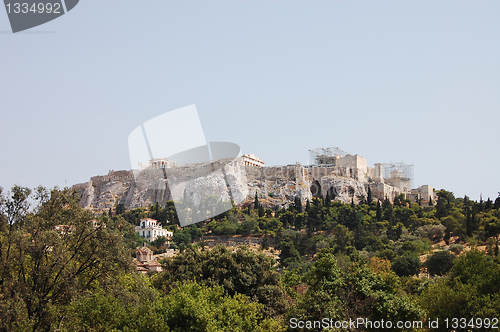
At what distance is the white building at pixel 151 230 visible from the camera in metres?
59.6

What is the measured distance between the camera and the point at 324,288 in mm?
16406

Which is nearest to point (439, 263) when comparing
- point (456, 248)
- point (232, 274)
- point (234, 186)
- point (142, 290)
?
point (456, 248)

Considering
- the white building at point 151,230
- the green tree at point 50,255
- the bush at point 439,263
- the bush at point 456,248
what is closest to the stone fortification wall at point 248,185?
the white building at point 151,230

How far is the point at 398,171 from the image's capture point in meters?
79.6

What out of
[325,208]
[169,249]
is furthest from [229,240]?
[325,208]

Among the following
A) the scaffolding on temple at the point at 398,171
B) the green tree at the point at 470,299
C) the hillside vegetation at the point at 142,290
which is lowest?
the scaffolding on temple at the point at 398,171

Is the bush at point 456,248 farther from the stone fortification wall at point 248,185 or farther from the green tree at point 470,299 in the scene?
the stone fortification wall at point 248,185

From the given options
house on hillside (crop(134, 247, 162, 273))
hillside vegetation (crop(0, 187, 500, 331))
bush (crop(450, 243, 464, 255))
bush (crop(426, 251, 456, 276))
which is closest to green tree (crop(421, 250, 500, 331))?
hillside vegetation (crop(0, 187, 500, 331))

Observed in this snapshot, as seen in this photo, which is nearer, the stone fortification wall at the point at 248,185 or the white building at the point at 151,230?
the white building at the point at 151,230

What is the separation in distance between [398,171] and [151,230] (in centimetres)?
3637

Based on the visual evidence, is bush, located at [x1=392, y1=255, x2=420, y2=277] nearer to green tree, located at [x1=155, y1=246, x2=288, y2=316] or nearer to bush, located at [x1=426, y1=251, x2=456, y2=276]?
bush, located at [x1=426, y1=251, x2=456, y2=276]

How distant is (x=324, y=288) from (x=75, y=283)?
6753mm

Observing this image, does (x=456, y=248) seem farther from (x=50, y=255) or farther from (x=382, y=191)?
(x=50, y=255)

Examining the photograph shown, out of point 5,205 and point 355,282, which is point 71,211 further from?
point 355,282
